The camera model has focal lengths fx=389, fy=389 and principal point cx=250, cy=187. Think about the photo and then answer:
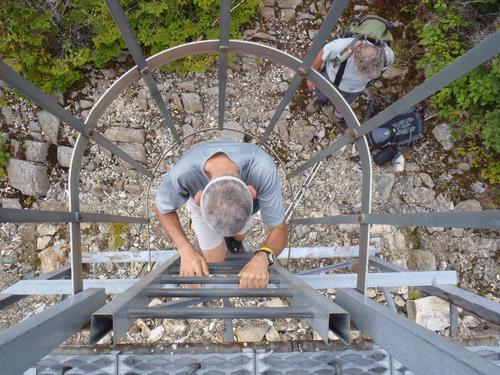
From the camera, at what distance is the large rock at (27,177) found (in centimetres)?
580

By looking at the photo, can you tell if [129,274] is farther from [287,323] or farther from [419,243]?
[419,243]

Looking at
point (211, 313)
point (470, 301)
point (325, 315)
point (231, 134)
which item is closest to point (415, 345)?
point (325, 315)

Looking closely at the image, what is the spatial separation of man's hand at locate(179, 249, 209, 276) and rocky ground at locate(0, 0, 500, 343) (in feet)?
8.71

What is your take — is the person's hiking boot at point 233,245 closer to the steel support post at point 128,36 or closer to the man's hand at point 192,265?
the man's hand at point 192,265

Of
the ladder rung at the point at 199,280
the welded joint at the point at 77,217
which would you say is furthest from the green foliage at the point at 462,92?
the welded joint at the point at 77,217

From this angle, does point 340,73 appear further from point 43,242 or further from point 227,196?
point 43,242

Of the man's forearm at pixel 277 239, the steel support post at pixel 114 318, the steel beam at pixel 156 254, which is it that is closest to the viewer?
the steel support post at pixel 114 318

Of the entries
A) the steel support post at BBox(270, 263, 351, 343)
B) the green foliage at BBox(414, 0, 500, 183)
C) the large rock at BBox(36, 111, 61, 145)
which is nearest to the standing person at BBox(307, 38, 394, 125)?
the green foliage at BBox(414, 0, 500, 183)

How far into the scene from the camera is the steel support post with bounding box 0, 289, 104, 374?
1354 millimetres

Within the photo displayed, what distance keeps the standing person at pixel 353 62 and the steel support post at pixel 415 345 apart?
3359 millimetres

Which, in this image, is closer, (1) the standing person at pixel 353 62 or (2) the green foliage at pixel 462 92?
(1) the standing person at pixel 353 62

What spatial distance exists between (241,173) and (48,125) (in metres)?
4.07

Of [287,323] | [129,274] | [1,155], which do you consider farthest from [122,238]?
[287,323]

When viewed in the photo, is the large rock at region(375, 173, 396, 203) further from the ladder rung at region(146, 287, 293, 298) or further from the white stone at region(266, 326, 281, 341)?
the ladder rung at region(146, 287, 293, 298)
